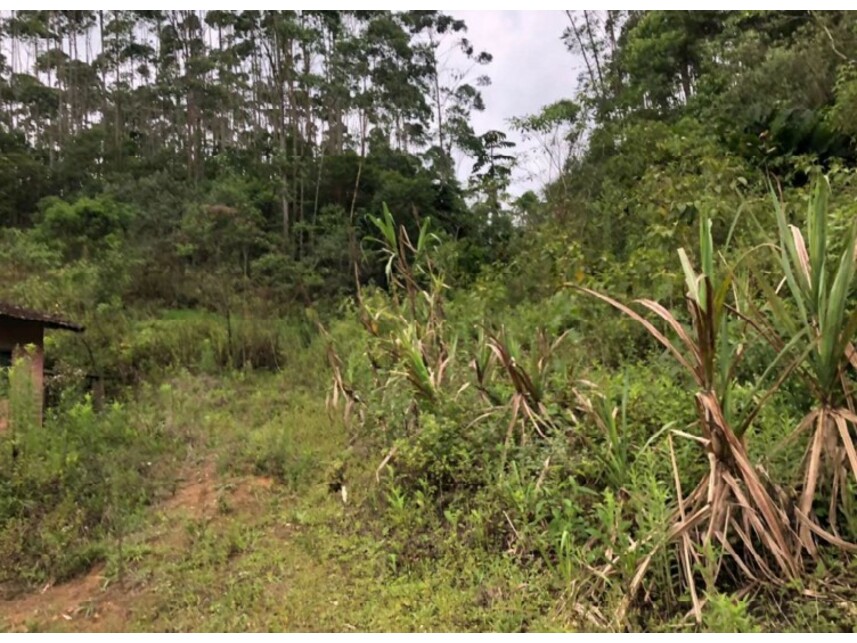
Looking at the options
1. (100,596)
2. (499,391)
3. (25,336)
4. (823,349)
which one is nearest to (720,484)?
(823,349)

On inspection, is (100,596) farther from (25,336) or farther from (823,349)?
(823,349)

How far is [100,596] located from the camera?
2.97 meters

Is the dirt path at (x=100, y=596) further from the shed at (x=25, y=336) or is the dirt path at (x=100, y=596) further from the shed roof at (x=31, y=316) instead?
the shed roof at (x=31, y=316)

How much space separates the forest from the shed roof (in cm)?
58

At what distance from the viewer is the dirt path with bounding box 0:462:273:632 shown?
2762 millimetres

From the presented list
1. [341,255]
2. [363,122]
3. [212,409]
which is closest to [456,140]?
[363,122]

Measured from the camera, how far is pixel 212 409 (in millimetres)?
5664

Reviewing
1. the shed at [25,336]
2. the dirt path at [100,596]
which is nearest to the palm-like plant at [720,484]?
the dirt path at [100,596]

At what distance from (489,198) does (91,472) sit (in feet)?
25.8

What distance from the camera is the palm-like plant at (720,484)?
6.58 ft

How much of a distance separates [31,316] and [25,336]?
285 mm

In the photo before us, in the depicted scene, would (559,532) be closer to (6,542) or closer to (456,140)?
(6,542)

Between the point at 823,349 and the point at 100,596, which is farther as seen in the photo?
the point at 100,596

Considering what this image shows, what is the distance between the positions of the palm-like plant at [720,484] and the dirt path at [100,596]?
7.65 feet
